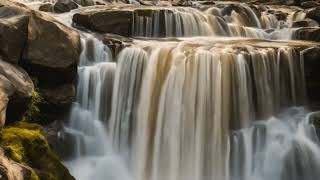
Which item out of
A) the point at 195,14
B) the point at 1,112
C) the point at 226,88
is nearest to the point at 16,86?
the point at 1,112

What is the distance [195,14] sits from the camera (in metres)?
15.4

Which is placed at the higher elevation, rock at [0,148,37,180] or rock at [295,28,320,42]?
rock at [295,28,320,42]

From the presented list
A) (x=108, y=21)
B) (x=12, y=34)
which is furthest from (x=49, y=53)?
(x=108, y=21)

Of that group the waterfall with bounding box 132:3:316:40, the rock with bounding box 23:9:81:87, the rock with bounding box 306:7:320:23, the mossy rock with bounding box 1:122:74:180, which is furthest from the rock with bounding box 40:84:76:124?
the rock with bounding box 306:7:320:23

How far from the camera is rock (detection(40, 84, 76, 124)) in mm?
10391

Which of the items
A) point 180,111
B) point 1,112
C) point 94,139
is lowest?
point 94,139

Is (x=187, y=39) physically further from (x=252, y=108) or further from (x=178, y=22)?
(x=252, y=108)

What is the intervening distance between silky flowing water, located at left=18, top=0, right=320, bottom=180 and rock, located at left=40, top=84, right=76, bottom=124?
260 mm

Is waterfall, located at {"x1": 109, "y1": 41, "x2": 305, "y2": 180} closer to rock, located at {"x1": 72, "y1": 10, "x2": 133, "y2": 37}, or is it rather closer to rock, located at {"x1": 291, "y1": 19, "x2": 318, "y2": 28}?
rock, located at {"x1": 72, "y1": 10, "x2": 133, "y2": 37}

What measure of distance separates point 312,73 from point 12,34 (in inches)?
279

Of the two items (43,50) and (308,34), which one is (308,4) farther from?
(43,50)

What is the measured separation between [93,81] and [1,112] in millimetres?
3738

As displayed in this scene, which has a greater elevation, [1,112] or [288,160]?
[1,112]

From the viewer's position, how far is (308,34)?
14.9 metres
